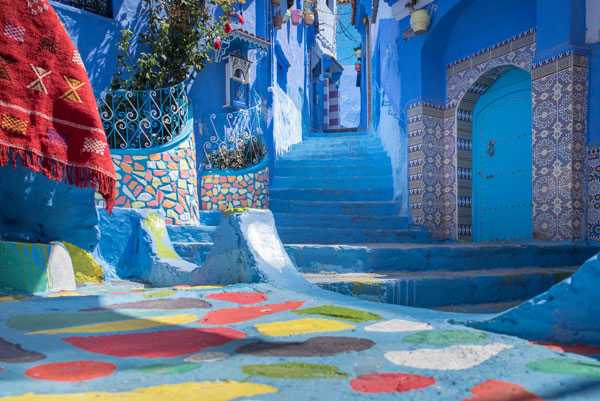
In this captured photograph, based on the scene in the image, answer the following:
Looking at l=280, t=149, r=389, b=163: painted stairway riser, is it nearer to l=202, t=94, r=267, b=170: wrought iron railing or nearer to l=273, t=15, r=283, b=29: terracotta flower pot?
l=202, t=94, r=267, b=170: wrought iron railing

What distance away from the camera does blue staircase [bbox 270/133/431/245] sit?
18.7 feet

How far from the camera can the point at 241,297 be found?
2.65 m

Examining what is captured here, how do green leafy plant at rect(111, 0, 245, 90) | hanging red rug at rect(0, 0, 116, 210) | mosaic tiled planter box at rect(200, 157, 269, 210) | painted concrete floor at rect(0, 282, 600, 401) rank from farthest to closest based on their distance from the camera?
mosaic tiled planter box at rect(200, 157, 269, 210), green leafy plant at rect(111, 0, 245, 90), hanging red rug at rect(0, 0, 116, 210), painted concrete floor at rect(0, 282, 600, 401)

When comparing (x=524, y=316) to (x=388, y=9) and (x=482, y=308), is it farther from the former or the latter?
(x=388, y=9)

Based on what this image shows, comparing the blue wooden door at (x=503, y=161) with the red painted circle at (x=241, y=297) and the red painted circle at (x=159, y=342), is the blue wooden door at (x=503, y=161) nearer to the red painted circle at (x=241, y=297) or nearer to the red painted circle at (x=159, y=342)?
the red painted circle at (x=241, y=297)

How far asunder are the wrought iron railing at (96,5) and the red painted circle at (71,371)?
24.0 ft

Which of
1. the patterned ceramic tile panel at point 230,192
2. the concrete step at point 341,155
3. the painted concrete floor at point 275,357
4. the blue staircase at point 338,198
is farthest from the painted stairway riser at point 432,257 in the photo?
the concrete step at point 341,155

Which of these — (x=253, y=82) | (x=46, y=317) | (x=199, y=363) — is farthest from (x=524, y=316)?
(x=253, y=82)

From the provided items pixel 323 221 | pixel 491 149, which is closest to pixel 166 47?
pixel 323 221

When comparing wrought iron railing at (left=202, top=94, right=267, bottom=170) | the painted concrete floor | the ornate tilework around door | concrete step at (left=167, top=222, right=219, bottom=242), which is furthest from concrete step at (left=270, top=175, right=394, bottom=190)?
the painted concrete floor

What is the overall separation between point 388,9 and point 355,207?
12.8 feet

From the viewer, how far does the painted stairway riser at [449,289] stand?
3.55 m

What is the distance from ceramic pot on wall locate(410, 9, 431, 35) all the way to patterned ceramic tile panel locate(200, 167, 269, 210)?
3434mm

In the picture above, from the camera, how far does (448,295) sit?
12.5 ft
